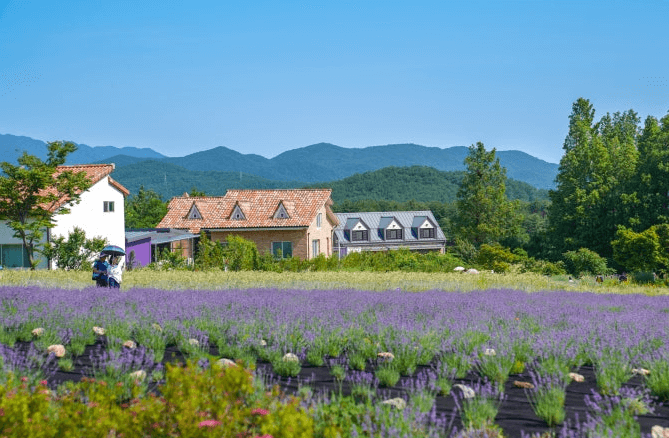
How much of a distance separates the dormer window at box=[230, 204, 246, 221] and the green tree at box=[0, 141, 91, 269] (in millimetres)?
13700

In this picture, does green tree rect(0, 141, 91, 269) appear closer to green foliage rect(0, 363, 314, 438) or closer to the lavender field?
the lavender field

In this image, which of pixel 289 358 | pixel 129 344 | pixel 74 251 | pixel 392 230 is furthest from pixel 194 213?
pixel 289 358

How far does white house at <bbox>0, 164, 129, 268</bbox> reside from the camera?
1090 inches

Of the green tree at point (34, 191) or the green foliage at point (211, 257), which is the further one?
the green tree at point (34, 191)

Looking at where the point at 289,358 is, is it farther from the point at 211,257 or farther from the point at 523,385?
the point at 211,257

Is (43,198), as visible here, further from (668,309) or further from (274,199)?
(668,309)

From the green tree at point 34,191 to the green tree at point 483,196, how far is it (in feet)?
116

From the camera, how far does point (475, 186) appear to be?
54156 millimetres

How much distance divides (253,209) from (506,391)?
36.3 metres

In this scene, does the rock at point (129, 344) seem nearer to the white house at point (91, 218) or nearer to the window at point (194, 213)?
the white house at point (91, 218)

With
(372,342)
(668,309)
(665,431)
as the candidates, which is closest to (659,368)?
(665,431)

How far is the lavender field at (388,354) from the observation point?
412 cm

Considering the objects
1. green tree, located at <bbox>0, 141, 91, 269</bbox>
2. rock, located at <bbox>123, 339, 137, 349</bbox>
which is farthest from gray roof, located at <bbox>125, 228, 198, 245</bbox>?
rock, located at <bbox>123, 339, 137, 349</bbox>

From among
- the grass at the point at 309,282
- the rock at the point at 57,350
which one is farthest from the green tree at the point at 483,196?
Answer: the rock at the point at 57,350
